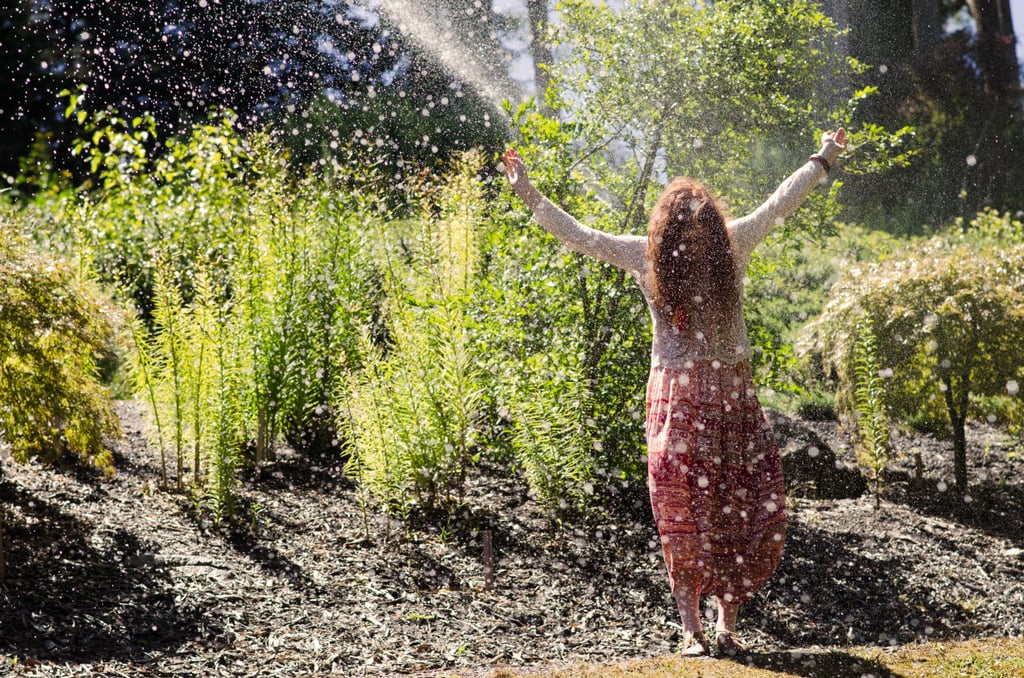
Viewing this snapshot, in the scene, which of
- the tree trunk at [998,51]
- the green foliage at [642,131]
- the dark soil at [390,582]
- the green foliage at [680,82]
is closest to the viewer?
the dark soil at [390,582]

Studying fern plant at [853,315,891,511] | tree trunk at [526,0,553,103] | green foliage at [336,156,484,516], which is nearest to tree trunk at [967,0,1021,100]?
tree trunk at [526,0,553,103]

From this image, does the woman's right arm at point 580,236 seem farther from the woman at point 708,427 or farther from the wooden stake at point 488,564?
the wooden stake at point 488,564

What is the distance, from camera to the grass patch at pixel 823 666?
8.34ft

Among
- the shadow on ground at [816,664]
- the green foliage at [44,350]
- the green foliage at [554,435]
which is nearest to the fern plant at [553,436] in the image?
the green foliage at [554,435]

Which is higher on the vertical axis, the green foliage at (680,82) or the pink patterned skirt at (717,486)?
the green foliage at (680,82)

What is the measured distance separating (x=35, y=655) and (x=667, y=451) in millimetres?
2112

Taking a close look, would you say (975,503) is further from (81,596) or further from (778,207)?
(81,596)

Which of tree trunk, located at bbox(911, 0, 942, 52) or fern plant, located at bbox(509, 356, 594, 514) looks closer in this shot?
fern plant, located at bbox(509, 356, 594, 514)

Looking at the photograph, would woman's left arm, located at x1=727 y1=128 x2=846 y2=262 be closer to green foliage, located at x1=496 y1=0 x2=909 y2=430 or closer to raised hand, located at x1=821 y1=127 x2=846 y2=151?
raised hand, located at x1=821 y1=127 x2=846 y2=151

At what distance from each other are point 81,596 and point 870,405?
4299mm

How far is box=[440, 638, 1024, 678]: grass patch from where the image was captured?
2.54 meters

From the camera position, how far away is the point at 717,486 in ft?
9.19

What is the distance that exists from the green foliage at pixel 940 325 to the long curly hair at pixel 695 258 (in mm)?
2903

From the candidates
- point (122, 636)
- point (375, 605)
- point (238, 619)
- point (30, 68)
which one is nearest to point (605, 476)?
point (375, 605)
